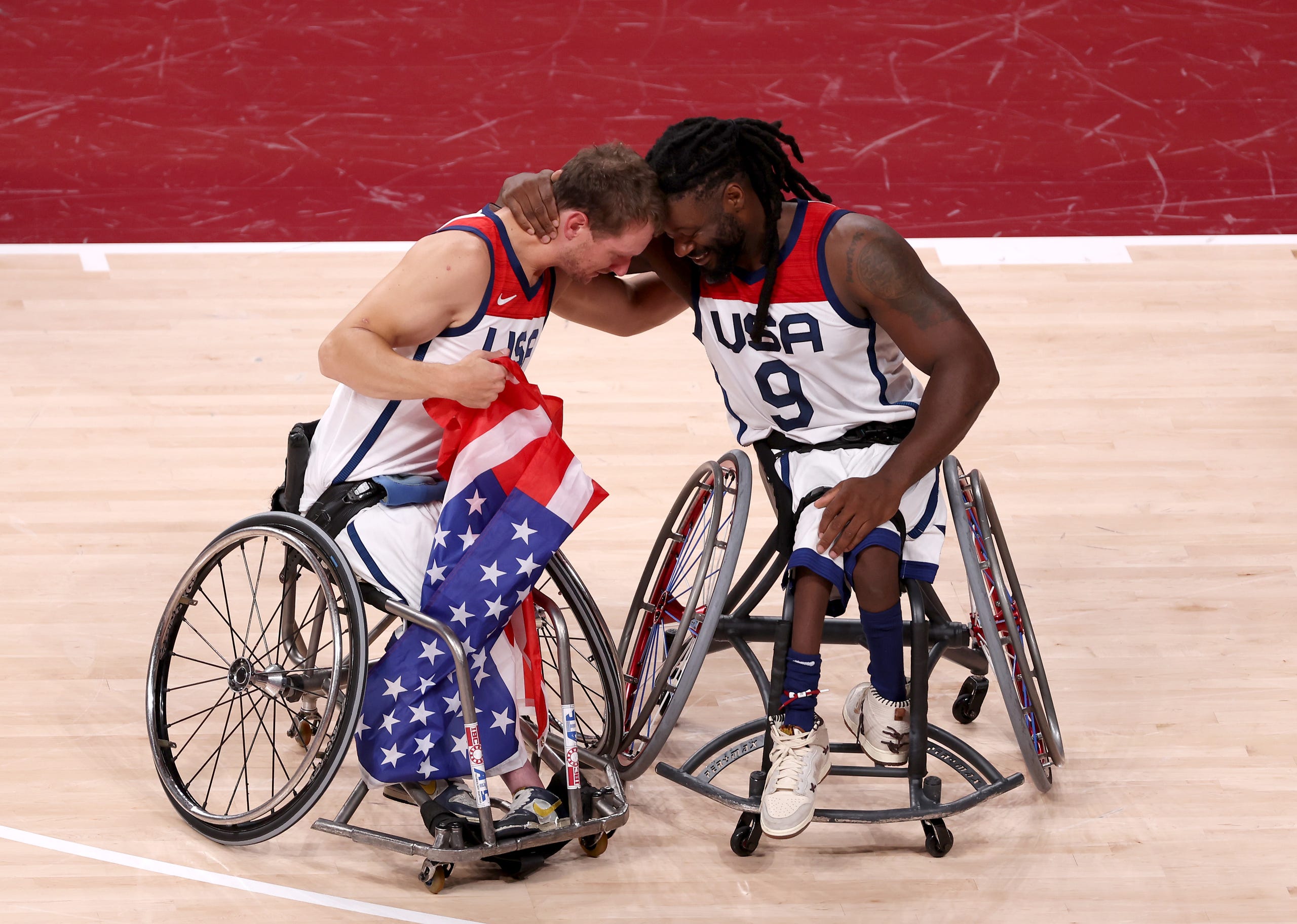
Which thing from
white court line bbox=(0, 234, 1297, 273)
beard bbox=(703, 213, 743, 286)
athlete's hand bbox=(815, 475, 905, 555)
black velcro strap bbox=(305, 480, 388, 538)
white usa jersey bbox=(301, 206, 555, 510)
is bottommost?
white court line bbox=(0, 234, 1297, 273)

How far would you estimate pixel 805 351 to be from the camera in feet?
10.9

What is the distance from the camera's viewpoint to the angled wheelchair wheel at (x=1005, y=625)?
10.6ft

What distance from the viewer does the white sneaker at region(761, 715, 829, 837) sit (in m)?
3.20

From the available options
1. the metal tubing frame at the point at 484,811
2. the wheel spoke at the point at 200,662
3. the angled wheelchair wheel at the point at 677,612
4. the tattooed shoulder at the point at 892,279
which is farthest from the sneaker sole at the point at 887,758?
the wheel spoke at the point at 200,662

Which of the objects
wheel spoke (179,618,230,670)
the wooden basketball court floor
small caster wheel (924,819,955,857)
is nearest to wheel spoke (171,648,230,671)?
wheel spoke (179,618,230,670)

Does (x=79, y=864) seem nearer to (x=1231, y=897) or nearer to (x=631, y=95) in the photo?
(x=1231, y=897)

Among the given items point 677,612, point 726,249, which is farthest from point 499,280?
point 677,612

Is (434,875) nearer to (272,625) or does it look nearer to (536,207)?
(272,625)

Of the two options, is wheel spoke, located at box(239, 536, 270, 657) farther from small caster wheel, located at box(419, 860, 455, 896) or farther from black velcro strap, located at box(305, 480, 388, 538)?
small caster wheel, located at box(419, 860, 455, 896)

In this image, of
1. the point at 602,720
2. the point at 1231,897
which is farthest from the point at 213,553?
the point at 1231,897

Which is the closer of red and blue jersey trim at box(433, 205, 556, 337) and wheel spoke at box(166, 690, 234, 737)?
red and blue jersey trim at box(433, 205, 556, 337)

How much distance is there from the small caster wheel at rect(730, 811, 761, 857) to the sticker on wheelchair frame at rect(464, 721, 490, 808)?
0.60m

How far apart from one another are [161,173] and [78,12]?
6.17 feet

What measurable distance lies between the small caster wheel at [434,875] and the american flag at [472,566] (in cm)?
19
